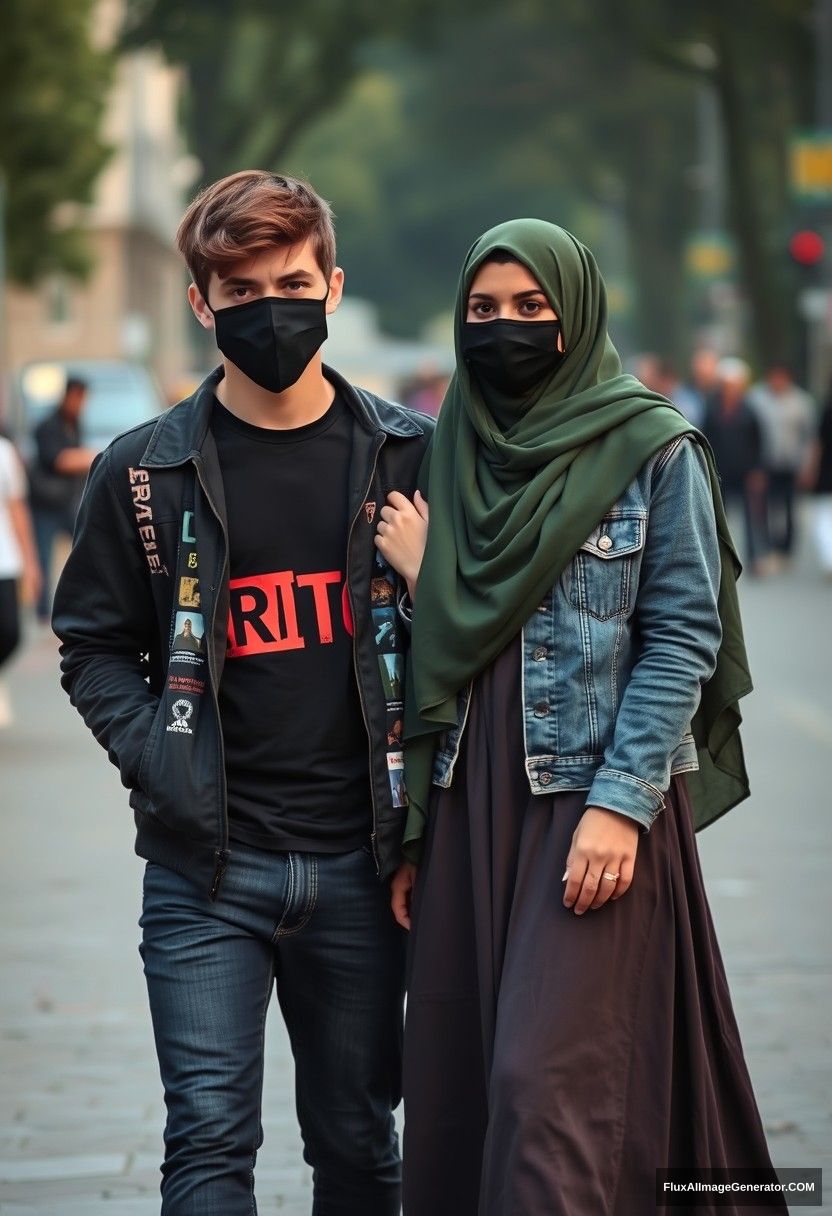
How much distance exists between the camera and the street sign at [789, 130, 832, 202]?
928 inches

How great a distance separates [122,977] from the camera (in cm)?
666

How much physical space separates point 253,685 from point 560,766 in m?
0.51

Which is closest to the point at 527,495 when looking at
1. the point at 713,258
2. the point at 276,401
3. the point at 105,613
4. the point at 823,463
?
the point at 276,401

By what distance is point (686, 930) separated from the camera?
3512 mm

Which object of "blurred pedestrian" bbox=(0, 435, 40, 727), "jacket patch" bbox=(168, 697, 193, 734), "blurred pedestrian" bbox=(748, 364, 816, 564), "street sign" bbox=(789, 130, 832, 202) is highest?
"street sign" bbox=(789, 130, 832, 202)

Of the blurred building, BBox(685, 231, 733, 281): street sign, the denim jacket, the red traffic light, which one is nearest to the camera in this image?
the denim jacket

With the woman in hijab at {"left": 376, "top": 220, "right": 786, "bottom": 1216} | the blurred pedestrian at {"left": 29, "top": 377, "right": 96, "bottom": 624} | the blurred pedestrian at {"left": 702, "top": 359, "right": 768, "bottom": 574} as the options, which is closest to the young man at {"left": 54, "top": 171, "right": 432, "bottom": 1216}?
the woman in hijab at {"left": 376, "top": 220, "right": 786, "bottom": 1216}

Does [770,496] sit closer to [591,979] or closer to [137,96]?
[591,979]

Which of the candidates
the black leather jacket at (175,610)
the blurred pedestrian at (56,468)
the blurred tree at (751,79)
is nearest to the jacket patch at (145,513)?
the black leather jacket at (175,610)

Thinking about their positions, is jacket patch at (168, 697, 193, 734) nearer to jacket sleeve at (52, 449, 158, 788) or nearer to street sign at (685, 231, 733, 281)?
jacket sleeve at (52, 449, 158, 788)

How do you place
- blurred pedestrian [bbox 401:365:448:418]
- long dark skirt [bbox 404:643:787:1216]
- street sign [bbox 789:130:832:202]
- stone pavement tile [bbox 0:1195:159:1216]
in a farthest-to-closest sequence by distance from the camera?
blurred pedestrian [bbox 401:365:448:418], street sign [bbox 789:130:832:202], stone pavement tile [bbox 0:1195:159:1216], long dark skirt [bbox 404:643:787:1216]

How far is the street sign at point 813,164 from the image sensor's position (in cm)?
2358

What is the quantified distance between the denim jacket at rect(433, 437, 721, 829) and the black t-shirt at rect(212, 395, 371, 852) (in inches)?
12.8

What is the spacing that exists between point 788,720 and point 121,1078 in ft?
21.7
